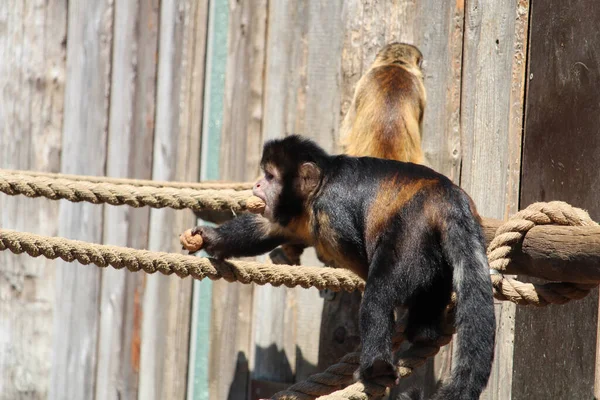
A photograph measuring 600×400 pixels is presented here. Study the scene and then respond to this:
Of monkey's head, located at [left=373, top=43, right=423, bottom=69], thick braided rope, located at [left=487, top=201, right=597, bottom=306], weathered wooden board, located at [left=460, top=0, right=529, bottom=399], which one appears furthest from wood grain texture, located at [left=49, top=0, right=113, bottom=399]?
thick braided rope, located at [left=487, top=201, right=597, bottom=306]

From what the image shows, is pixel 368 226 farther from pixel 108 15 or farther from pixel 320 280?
pixel 108 15

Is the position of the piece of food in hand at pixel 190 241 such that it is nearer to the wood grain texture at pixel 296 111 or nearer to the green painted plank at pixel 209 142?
the wood grain texture at pixel 296 111

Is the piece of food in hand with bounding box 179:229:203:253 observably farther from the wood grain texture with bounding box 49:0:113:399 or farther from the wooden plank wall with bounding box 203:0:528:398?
the wood grain texture with bounding box 49:0:113:399

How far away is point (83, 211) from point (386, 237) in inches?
121

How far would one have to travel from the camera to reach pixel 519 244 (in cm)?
343

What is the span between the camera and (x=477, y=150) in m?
4.62

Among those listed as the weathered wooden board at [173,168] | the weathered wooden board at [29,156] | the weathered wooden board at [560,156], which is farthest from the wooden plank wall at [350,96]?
A: the weathered wooden board at [29,156]

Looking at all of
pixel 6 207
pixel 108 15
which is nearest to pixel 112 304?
pixel 6 207

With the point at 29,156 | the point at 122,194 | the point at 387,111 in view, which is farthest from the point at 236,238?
the point at 29,156

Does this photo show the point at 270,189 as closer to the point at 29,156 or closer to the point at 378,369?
the point at 378,369

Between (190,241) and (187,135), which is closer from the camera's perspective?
(190,241)

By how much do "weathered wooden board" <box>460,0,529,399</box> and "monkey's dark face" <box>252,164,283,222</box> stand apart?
1.10 meters

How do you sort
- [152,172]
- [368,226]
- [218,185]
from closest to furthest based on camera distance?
[368,226], [218,185], [152,172]

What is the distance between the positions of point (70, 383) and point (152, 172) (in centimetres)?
161
